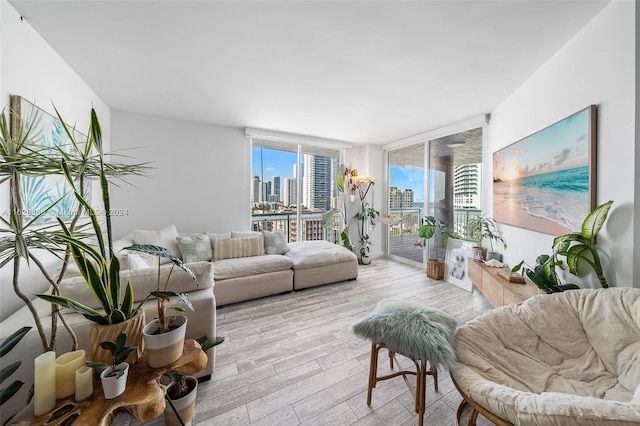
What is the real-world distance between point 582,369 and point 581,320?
0.28 meters

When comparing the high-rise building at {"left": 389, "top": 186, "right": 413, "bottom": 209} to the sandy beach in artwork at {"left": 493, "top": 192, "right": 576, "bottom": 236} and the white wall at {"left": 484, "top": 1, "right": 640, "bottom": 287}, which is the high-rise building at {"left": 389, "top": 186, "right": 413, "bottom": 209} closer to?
the sandy beach in artwork at {"left": 493, "top": 192, "right": 576, "bottom": 236}

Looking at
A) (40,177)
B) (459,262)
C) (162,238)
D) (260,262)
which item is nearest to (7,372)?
(40,177)

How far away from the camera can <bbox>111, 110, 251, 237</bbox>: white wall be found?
126 inches

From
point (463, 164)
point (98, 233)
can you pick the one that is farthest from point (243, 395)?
point (463, 164)

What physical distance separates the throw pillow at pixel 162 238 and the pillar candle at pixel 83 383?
2131mm

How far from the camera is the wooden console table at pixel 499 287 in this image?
6.29 ft

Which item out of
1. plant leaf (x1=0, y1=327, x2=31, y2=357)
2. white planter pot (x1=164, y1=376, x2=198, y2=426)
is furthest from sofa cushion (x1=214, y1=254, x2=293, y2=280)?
Answer: plant leaf (x1=0, y1=327, x2=31, y2=357)

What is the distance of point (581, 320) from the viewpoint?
4.36ft

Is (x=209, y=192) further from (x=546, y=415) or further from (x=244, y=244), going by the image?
(x=546, y=415)

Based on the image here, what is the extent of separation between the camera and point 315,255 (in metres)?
3.40

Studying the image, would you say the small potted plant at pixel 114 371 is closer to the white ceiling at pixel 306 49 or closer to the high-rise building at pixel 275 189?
the white ceiling at pixel 306 49

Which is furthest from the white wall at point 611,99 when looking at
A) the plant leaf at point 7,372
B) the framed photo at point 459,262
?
the plant leaf at point 7,372

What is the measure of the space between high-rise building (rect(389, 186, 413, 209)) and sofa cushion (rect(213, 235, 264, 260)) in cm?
299

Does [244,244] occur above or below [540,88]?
below
